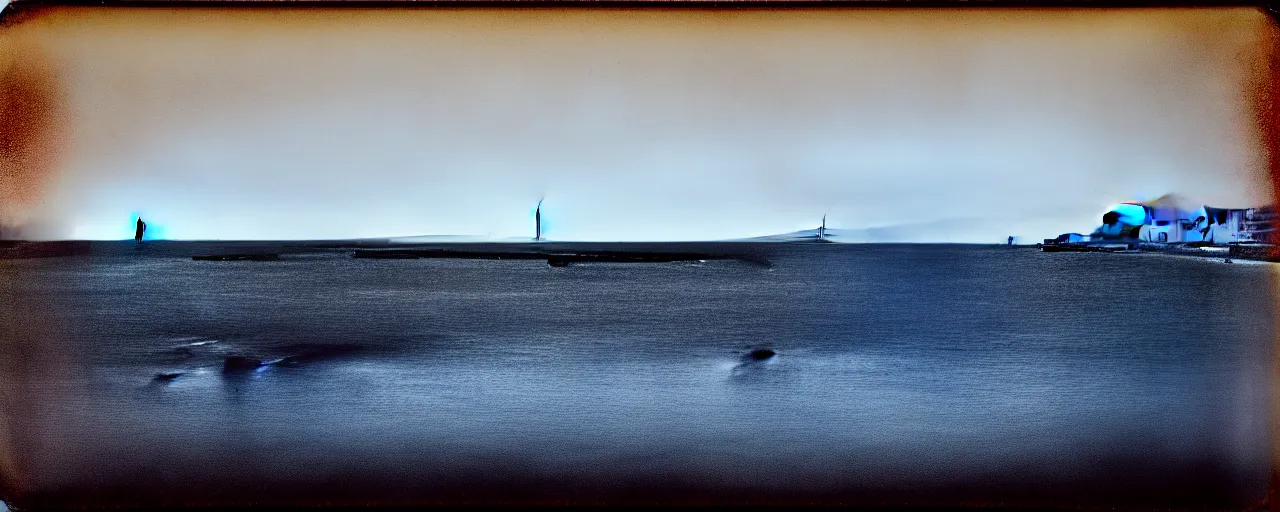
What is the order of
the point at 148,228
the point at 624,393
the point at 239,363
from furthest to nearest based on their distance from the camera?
the point at 624,393 → the point at 239,363 → the point at 148,228

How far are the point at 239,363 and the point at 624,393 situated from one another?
0.90 metres

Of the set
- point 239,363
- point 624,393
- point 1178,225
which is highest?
point 1178,225

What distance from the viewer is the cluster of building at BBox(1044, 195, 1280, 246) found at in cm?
Answer: 114

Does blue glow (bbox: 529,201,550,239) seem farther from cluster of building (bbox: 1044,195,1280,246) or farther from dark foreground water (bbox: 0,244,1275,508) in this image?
cluster of building (bbox: 1044,195,1280,246)

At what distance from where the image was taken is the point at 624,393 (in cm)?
143

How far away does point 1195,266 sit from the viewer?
3.85 ft

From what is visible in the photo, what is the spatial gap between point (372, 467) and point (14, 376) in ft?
2.47

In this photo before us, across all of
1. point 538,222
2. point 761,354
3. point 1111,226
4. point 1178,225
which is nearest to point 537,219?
point 538,222

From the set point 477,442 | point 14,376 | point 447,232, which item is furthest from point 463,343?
point 14,376

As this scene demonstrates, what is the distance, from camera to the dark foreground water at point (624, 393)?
1.21m

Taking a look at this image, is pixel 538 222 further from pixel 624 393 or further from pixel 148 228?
pixel 148 228

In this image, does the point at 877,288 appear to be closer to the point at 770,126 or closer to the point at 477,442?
the point at 770,126

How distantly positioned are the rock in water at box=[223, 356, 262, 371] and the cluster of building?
177 cm

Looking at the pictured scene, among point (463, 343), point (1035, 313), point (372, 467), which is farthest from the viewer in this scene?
point (463, 343)
